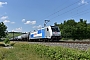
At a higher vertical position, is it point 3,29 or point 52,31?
point 3,29

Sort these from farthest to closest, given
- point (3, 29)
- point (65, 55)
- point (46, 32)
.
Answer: point (3, 29)
point (46, 32)
point (65, 55)

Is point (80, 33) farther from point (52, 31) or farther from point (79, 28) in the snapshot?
point (52, 31)

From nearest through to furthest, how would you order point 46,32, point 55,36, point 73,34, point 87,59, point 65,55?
point 87,59, point 65,55, point 55,36, point 46,32, point 73,34

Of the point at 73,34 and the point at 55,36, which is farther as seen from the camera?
the point at 73,34

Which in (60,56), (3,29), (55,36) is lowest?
(60,56)

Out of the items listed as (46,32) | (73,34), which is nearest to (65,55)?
(46,32)

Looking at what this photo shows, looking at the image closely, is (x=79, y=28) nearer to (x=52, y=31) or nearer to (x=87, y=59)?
(x=52, y=31)

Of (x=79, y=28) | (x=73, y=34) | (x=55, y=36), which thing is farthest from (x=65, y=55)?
(x=79, y=28)

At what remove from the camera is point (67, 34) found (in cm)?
7319

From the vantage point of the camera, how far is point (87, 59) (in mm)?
8109

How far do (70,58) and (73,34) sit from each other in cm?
6265

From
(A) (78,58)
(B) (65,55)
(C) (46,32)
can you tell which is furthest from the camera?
(C) (46,32)

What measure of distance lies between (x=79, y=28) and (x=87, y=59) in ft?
224

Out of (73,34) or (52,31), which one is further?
(73,34)
